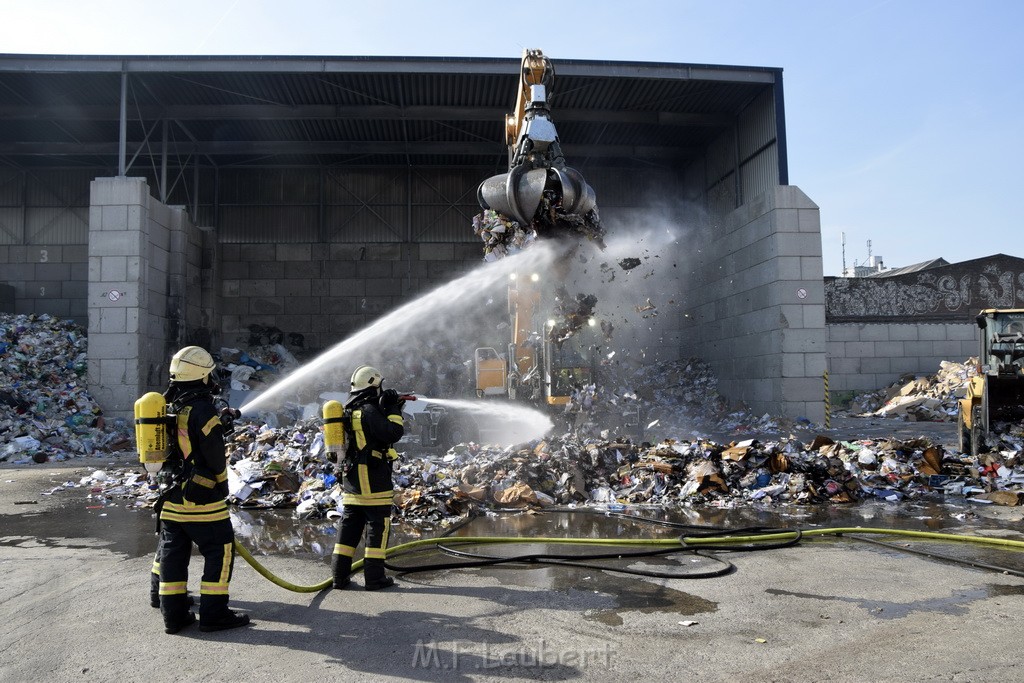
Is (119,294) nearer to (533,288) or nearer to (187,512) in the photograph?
(533,288)

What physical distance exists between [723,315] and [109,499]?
647 inches

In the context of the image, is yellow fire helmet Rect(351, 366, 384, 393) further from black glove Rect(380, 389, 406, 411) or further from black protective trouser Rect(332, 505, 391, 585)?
black protective trouser Rect(332, 505, 391, 585)

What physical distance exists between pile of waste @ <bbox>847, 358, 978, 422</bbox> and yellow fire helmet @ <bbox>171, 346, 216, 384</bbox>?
18846mm

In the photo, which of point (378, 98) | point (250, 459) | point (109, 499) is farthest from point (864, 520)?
point (378, 98)

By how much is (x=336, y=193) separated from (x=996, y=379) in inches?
833

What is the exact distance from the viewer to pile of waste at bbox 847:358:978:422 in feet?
62.1

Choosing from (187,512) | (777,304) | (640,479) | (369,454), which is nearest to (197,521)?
(187,512)

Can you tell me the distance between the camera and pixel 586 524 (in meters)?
7.78

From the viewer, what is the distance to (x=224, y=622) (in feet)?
14.3

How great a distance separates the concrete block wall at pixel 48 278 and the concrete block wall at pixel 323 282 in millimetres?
4375


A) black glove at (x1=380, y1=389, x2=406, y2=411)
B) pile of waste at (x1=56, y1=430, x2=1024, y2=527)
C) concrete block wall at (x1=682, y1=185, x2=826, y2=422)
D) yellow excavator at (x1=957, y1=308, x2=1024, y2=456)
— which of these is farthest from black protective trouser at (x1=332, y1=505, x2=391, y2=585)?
concrete block wall at (x1=682, y1=185, x2=826, y2=422)

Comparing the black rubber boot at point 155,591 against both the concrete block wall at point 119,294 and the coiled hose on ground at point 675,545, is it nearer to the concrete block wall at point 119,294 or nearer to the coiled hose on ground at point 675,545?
the coiled hose on ground at point 675,545

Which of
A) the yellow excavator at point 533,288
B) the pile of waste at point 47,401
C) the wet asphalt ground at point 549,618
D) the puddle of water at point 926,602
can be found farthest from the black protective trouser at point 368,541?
the pile of waste at point 47,401

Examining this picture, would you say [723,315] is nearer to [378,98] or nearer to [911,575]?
[378,98]
